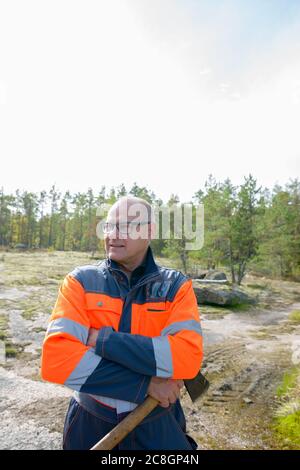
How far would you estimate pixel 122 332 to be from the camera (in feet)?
6.66

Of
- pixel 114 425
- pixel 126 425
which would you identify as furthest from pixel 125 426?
pixel 114 425

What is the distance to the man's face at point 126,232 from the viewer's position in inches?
88.0

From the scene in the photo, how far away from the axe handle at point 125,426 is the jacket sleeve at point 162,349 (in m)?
0.19

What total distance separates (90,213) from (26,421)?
184 feet

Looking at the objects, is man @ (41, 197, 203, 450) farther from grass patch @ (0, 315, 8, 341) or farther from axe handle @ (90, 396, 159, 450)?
grass patch @ (0, 315, 8, 341)

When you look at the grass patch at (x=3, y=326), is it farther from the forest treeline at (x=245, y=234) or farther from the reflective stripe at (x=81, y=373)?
the forest treeline at (x=245, y=234)

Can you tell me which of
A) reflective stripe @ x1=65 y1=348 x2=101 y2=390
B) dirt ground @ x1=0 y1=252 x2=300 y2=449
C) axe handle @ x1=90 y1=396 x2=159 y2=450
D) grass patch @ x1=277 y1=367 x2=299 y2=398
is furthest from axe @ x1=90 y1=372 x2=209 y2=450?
grass patch @ x1=277 y1=367 x2=299 y2=398

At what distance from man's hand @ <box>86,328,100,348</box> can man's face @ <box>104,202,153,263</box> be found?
1.62ft

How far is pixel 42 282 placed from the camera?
58.3 feet

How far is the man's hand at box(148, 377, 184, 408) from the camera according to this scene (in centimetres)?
191

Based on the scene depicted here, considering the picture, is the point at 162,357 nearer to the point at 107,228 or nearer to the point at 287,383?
the point at 107,228

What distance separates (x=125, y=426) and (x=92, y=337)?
545 mm

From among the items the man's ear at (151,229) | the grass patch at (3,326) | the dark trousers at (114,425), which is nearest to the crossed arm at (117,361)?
the dark trousers at (114,425)
